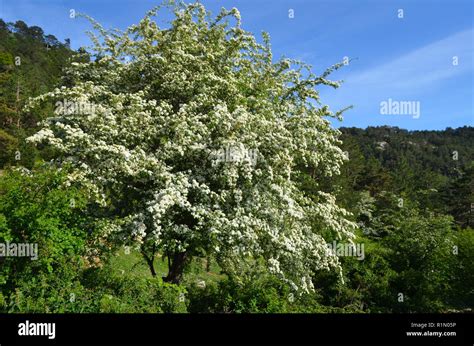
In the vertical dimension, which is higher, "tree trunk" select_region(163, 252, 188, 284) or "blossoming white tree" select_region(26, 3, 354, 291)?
"blossoming white tree" select_region(26, 3, 354, 291)

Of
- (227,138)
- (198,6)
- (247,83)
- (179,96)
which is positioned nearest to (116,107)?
(179,96)

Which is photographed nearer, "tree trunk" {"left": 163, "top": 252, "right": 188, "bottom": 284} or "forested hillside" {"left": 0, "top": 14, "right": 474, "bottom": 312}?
"forested hillside" {"left": 0, "top": 14, "right": 474, "bottom": 312}

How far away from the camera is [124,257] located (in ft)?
72.0

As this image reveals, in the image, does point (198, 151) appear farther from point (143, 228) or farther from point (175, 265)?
point (175, 265)

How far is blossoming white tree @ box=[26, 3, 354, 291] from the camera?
10.1m

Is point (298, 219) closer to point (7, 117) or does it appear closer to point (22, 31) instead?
point (7, 117)

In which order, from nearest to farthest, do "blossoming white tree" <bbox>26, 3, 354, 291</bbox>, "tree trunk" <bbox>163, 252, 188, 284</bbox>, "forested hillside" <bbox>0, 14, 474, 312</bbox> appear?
"forested hillside" <bbox>0, 14, 474, 312</bbox>
"blossoming white tree" <bbox>26, 3, 354, 291</bbox>
"tree trunk" <bbox>163, 252, 188, 284</bbox>

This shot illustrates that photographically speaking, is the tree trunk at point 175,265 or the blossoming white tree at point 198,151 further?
the tree trunk at point 175,265

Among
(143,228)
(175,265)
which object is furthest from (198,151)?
(175,265)

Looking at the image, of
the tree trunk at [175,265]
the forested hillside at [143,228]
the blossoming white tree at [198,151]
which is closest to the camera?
the forested hillside at [143,228]

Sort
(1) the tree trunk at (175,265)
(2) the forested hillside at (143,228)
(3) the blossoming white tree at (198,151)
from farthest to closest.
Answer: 1. (1) the tree trunk at (175,265)
2. (3) the blossoming white tree at (198,151)
3. (2) the forested hillside at (143,228)

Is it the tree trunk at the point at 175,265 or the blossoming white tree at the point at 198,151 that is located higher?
the blossoming white tree at the point at 198,151

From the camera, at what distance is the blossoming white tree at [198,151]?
10.1 meters

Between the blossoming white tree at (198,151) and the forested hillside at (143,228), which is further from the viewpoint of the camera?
the blossoming white tree at (198,151)
